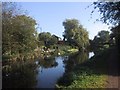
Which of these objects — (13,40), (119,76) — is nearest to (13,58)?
(13,40)

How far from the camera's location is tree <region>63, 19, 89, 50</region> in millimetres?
82562

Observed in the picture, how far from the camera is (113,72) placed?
68.1ft

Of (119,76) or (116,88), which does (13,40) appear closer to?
(119,76)

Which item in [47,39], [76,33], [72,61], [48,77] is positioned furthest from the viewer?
[76,33]

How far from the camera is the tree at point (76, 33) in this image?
82.6m

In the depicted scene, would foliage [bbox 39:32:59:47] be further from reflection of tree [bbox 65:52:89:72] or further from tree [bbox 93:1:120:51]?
tree [bbox 93:1:120:51]

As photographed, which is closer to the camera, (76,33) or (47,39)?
(47,39)

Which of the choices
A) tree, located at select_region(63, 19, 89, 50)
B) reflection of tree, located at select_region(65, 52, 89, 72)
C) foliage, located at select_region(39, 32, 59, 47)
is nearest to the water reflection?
reflection of tree, located at select_region(65, 52, 89, 72)

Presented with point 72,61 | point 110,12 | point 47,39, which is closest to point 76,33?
point 47,39

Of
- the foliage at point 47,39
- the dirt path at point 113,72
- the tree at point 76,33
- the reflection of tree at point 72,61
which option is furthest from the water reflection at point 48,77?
the tree at point 76,33

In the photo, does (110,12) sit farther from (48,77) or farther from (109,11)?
(48,77)

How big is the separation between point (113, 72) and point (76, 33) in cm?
6191

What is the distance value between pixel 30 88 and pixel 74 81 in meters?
4.99

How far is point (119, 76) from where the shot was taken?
18.8 m
